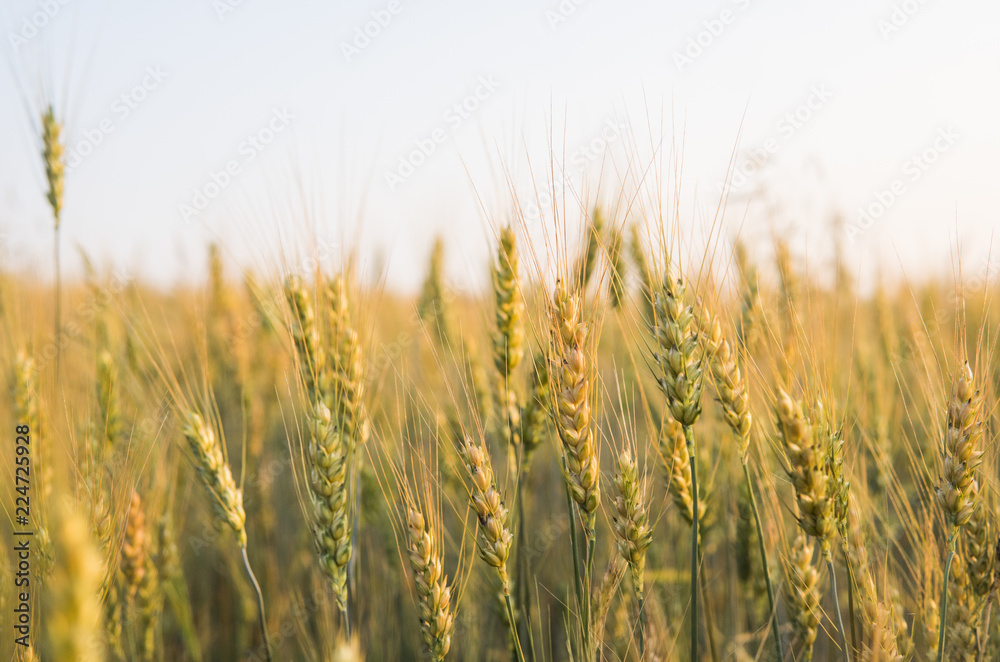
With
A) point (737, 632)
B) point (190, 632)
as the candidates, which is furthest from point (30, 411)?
point (737, 632)

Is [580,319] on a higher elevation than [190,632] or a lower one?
higher

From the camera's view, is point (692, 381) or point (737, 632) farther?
point (737, 632)

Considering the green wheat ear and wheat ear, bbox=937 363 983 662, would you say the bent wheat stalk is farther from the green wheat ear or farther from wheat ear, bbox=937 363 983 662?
wheat ear, bbox=937 363 983 662

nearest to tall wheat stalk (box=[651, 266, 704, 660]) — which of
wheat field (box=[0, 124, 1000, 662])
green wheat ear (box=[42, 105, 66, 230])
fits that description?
wheat field (box=[0, 124, 1000, 662])

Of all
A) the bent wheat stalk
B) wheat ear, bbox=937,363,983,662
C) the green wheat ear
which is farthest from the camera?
the green wheat ear

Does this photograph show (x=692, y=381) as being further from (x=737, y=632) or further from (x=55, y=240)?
(x=55, y=240)

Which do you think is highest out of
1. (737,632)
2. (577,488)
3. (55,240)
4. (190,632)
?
(55,240)

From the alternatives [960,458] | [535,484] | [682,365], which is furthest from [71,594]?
[535,484]

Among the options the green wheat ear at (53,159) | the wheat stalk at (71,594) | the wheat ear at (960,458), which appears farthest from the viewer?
the green wheat ear at (53,159)

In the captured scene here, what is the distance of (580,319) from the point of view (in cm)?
151

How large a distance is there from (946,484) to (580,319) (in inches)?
39.6

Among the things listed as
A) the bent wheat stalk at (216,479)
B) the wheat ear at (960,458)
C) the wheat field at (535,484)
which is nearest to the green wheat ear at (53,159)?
the wheat field at (535,484)

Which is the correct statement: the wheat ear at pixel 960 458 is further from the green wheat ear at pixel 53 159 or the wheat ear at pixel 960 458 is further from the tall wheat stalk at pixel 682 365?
the green wheat ear at pixel 53 159

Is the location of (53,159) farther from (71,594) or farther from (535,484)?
(535,484)
